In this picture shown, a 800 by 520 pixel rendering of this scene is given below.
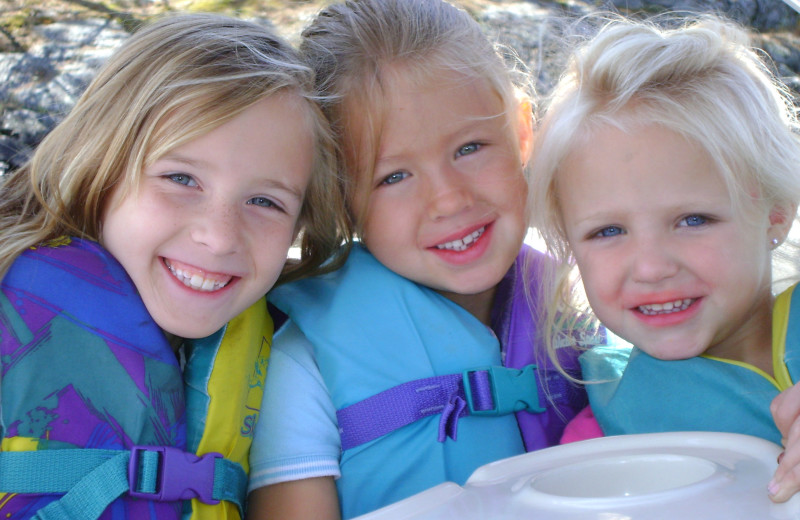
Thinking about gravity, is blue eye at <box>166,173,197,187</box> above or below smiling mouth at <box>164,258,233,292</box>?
above

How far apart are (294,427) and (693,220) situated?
807mm

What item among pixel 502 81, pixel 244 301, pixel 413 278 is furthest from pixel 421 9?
pixel 244 301

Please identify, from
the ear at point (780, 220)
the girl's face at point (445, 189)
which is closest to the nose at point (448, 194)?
the girl's face at point (445, 189)

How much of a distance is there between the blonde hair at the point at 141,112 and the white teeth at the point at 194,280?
167 millimetres

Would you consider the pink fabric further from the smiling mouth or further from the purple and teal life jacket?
the smiling mouth

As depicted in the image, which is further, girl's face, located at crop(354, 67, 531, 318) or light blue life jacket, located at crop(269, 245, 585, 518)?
girl's face, located at crop(354, 67, 531, 318)

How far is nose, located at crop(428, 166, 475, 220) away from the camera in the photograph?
164 centimetres

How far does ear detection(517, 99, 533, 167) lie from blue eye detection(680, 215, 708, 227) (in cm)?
46

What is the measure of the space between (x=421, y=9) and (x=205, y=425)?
0.98 meters

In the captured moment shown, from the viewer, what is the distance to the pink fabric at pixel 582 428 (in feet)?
5.39

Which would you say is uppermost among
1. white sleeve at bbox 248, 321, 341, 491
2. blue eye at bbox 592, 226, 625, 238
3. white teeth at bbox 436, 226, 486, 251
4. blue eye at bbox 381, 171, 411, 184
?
blue eye at bbox 592, 226, 625, 238

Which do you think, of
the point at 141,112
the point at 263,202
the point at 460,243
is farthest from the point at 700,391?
the point at 141,112

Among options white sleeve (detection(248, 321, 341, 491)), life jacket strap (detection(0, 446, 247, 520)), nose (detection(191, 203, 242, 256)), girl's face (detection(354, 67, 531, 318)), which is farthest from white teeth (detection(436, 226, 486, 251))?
life jacket strap (detection(0, 446, 247, 520))

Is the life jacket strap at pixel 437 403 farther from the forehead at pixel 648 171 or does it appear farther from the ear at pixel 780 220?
the ear at pixel 780 220
